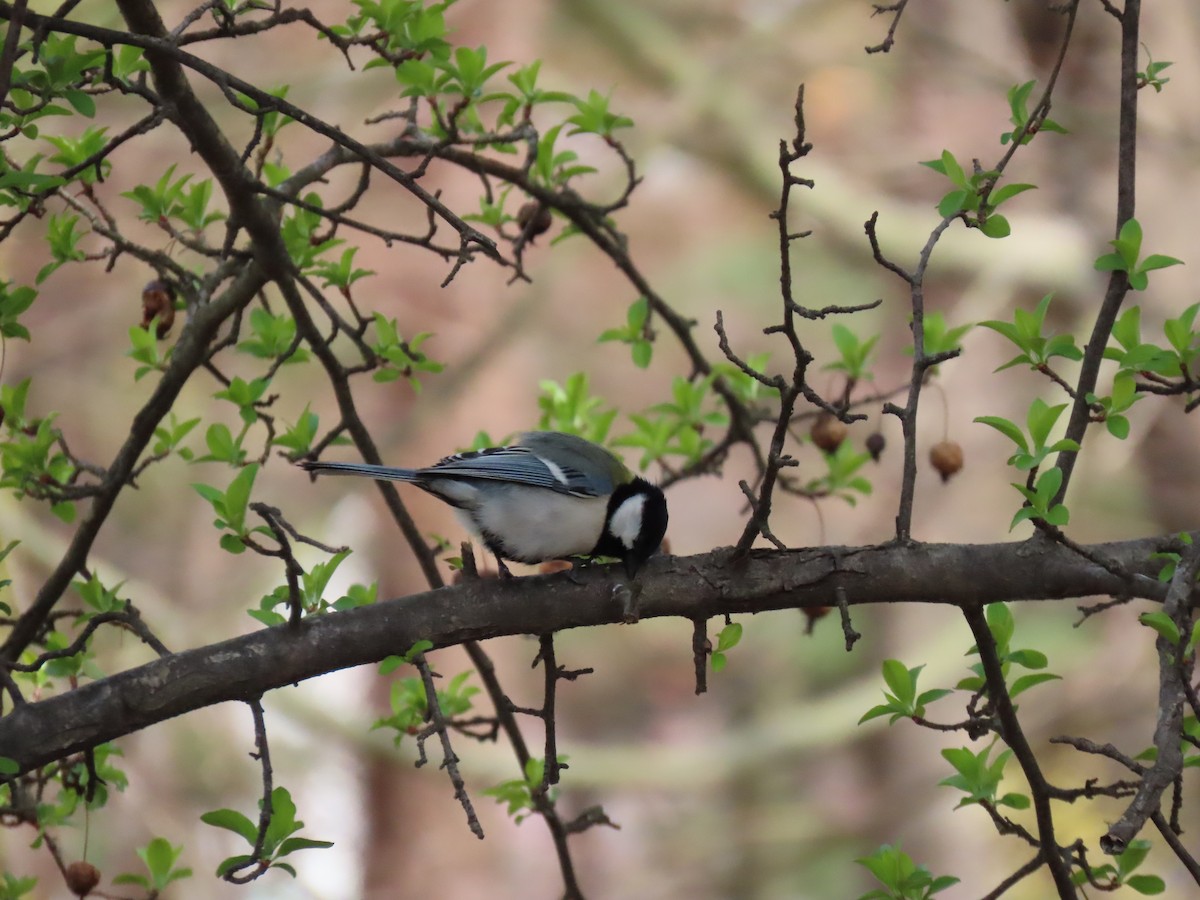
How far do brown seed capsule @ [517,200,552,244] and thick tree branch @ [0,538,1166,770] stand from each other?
28.6 inches

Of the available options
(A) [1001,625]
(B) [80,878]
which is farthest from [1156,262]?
(B) [80,878]

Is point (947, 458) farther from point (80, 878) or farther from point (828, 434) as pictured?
point (80, 878)

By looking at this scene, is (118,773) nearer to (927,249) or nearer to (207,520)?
(927,249)

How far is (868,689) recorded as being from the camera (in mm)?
4031

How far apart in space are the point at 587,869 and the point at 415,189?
131 inches

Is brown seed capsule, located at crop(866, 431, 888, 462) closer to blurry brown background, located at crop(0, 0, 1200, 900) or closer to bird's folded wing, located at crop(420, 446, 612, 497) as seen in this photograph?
bird's folded wing, located at crop(420, 446, 612, 497)

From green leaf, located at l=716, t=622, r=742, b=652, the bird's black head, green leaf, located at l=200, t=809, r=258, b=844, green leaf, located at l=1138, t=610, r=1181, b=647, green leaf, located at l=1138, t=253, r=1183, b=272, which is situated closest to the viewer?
green leaf, located at l=1138, t=610, r=1181, b=647

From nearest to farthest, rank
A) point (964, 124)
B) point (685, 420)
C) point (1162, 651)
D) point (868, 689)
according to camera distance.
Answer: point (1162, 651)
point (685, 420)
point (868, 689)
point (964, 124)

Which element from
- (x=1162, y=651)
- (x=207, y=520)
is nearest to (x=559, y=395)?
(x=1162, y=651)

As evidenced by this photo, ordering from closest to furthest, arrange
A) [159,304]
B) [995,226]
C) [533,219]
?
[995,226] < [159,304] < [533,219]

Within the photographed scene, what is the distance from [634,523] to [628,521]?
0.02 metres

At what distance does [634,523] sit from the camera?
72.7 inches

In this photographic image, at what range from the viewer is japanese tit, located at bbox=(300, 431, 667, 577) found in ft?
6.42

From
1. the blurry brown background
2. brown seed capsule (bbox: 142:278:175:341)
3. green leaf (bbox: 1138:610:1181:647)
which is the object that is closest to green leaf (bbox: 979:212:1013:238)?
green leaf (bbox: 1138:610:1181:647)
